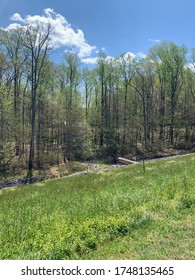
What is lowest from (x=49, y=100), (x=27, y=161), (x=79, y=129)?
(x=27, y=161)

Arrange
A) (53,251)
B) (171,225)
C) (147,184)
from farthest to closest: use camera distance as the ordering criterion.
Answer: (147,184), (171,225), (53,251)

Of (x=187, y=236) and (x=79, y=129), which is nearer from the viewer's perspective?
(x=187, y=236)

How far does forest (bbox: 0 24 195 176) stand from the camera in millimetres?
31375

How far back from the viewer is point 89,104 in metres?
56.3

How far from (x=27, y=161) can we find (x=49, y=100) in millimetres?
9985

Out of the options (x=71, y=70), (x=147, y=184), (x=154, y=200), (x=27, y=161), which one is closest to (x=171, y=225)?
(x=154, y=200)

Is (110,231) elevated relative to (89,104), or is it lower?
lower

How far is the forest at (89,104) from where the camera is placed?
103ft

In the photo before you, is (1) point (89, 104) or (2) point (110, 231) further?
(1) point (89, 104)

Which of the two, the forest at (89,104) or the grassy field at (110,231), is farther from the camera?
the forest at (89,104)

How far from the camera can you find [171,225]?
19.6ft

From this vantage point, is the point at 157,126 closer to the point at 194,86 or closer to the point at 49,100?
the point at 194,86

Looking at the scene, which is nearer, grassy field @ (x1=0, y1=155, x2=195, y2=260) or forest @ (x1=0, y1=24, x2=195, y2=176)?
grassy field @ (x1=0, y1=155, x2=195, y2=260)
